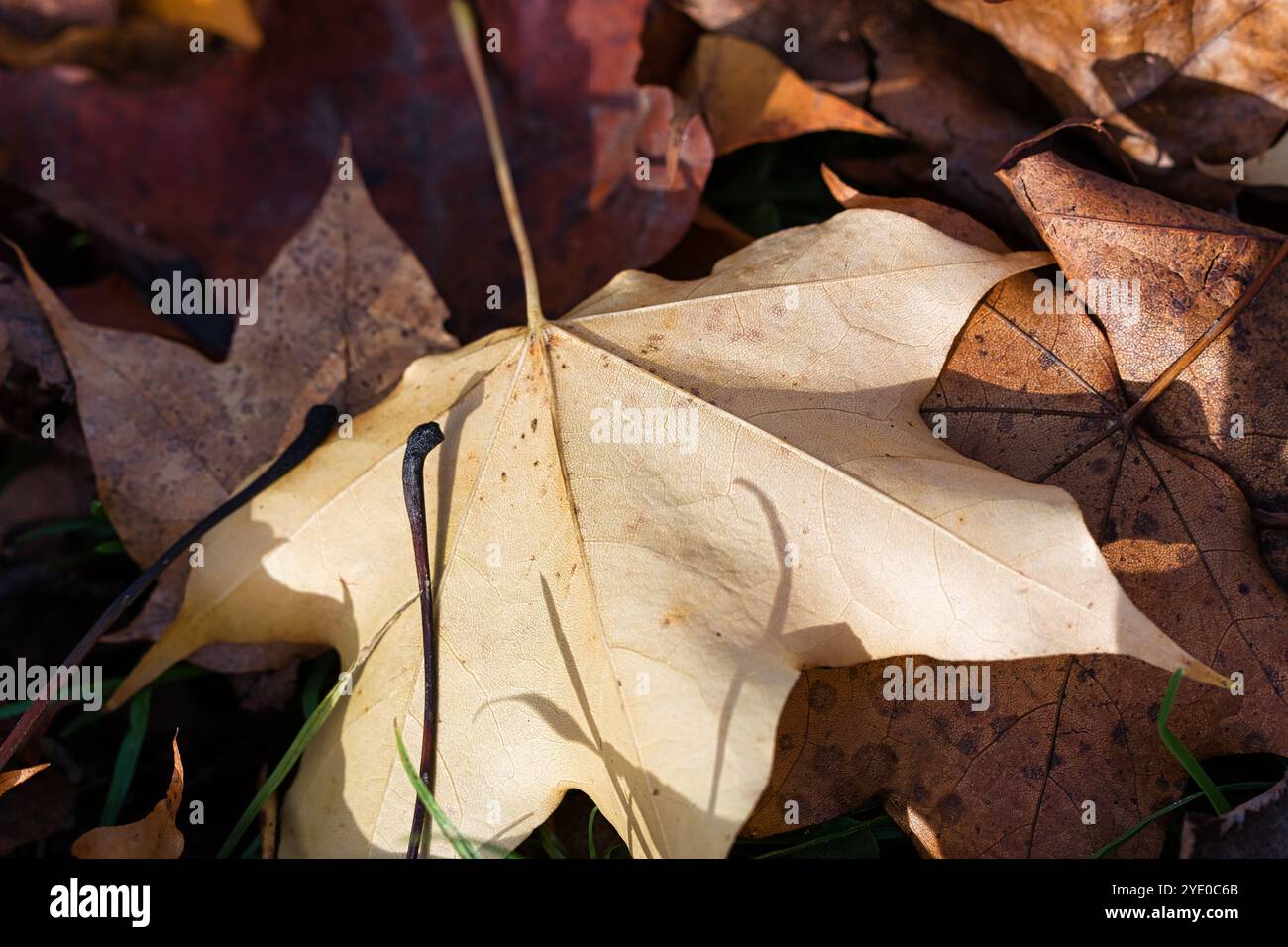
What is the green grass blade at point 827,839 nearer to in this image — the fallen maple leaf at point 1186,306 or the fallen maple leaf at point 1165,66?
the fallen maple leaf at point 1186,306

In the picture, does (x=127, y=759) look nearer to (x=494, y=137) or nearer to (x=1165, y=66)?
(x=494, y=137)

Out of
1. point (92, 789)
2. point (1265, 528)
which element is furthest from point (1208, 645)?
point (92, 789)

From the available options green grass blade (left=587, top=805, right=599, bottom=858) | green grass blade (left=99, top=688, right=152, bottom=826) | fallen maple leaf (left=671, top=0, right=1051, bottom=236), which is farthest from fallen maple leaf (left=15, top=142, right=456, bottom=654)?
fallen maple leaf (left=671, top=0, right=1051, bottom=236)

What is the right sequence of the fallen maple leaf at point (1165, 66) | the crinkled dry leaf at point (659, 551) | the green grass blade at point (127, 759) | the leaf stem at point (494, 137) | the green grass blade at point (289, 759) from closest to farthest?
1. the leaf stem at point (494, 137)
2. the crinkled dry leaf at point (659, 551)
3. the green grass blade at point (289, 759)
4. the fallen maple leaf at point (1165, 66)
5. the green grass blade at point (127, 759)

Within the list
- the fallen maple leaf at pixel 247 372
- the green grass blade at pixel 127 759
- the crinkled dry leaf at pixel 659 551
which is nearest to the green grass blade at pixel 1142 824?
the crinkled dry leaf at pixel 659 551

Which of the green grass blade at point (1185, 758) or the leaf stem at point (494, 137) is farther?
the green grass blade at point (1185, 758)

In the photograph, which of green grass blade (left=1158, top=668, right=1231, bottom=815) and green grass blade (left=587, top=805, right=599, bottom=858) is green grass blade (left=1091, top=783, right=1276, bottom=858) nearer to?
green grass blade (left=1158, top=668, right=1231, bottom=815)

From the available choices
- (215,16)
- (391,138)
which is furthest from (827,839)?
(215,16)
